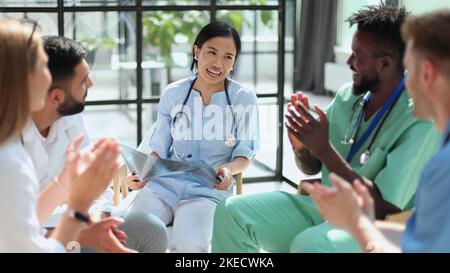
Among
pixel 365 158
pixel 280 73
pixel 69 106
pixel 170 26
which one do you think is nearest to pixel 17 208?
pixel 69 106

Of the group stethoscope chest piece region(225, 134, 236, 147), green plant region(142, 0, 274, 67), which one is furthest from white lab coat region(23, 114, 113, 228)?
green plant region(142, 0, 274, 67)

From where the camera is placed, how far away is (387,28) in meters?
2.41

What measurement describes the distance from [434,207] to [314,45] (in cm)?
637

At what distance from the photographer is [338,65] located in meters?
7.42

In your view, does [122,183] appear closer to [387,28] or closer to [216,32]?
[216,32]

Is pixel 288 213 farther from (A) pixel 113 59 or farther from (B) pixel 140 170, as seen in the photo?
(A) pixel 113 59

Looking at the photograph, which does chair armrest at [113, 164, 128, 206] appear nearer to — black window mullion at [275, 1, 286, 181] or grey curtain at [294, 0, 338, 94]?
black window mullion at [275, 1, 286, 181]

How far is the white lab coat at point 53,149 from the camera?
237cm

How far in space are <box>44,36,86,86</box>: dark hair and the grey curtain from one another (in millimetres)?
5025

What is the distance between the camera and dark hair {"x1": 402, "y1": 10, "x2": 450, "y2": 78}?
5.31 feet

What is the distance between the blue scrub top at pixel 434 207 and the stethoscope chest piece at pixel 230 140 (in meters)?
1.44

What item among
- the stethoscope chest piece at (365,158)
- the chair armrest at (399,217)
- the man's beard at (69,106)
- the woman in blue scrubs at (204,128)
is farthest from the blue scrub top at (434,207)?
the woman in blue scrubs at (204,128)
